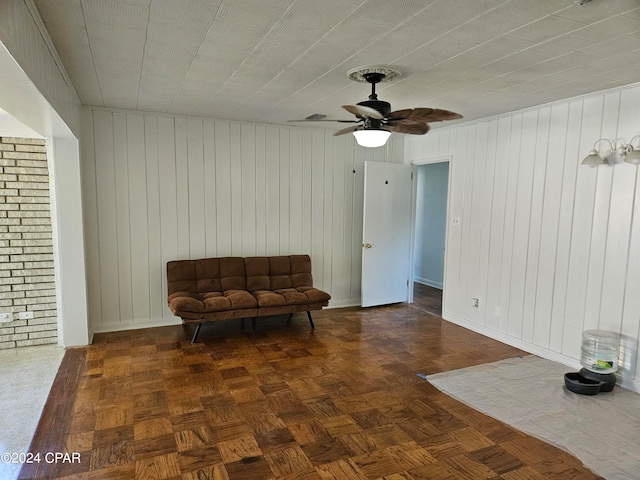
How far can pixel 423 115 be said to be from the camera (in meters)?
2.77

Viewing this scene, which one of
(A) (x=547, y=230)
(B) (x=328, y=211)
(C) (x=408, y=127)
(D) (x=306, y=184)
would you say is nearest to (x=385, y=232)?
(B) (x=328, y=211)

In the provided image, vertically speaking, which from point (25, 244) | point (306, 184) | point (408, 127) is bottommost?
point (25, 244)

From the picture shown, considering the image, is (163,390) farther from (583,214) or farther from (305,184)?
(583,214)

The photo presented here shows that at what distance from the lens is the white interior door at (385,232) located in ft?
Result: 17.8

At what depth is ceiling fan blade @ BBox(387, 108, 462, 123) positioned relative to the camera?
8.81 feet

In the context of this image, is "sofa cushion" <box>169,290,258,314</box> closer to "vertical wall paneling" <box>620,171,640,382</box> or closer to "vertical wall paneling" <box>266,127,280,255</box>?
"vertical wall paneling" <box>266,127,280,255</box>

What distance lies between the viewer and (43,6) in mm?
1997

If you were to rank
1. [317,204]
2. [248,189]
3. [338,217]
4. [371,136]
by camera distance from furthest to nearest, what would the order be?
[338,217] → [317,204] → [248,189] → [371,136]

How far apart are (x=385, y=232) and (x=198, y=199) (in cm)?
236

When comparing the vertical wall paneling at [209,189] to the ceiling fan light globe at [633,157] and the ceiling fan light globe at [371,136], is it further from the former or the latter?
the ceiling fan light globe at [633,157]

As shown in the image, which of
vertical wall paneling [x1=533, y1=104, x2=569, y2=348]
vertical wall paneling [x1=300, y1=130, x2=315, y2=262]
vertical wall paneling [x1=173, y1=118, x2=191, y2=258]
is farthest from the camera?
vertical wall paneling [x1=300, y1=130, x2=315, y2=262]

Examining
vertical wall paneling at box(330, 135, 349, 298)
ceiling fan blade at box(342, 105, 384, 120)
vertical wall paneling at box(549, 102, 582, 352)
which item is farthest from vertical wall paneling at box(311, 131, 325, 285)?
vertical wall paneling at box(549, 102, 582, 352)

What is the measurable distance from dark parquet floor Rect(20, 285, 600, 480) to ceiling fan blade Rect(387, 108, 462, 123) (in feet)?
6.40

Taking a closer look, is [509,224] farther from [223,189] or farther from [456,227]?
[223,189]
